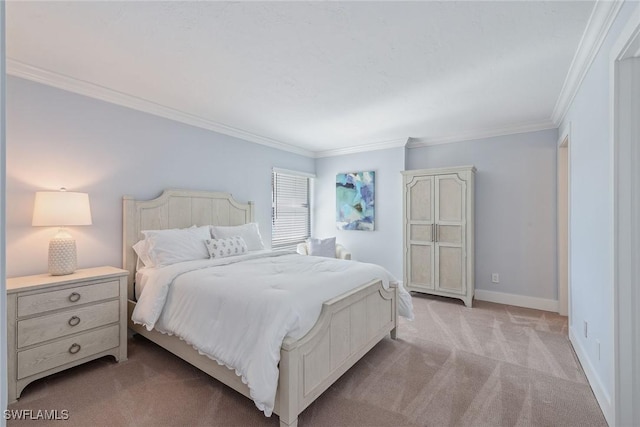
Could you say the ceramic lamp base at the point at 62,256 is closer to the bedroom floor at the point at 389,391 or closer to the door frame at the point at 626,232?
the bedroom floor at the point at 389,391

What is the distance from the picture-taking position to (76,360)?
2.23 m

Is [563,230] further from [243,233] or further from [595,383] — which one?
[243,233]

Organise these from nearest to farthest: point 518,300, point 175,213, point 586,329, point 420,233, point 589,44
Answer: point 589,44 → point 586,329 → point 175,213 → point 518,300 → point 420,233

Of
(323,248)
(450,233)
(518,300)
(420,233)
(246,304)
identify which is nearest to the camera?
(246,304)

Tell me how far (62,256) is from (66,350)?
712mm

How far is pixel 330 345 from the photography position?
1986 mm

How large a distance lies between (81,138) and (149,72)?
92 cm

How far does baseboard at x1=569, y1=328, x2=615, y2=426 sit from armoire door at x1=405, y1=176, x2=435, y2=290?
5.68 feet

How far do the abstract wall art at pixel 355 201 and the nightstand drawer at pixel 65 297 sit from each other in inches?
137

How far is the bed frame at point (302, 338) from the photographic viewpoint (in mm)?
1676

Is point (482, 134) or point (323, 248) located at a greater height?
point (482, 134)

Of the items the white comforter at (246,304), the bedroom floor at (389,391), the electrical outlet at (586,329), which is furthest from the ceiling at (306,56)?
the bedroom floor at (389,391)

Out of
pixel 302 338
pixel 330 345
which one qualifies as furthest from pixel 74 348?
pixel 330 345

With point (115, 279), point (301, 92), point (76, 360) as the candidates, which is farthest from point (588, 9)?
point (76, 360)
